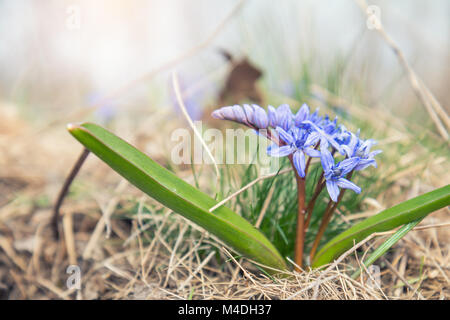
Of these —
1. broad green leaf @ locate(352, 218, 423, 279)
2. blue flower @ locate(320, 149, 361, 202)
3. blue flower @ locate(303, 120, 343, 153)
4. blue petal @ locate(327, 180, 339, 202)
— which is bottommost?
broad green leaf @ locate(352, 218, 423, 279)

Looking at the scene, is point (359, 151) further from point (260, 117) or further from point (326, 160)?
point (260, 117)

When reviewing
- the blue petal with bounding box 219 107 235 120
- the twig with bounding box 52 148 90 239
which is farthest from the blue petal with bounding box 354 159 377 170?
the twig with bounding box 52 148 90 239

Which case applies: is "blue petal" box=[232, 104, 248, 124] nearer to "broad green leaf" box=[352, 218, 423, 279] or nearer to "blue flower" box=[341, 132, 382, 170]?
"blue flower" box=[341, 132, 382, 170]

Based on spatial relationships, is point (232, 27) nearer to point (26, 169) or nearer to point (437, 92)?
point (26, 169)

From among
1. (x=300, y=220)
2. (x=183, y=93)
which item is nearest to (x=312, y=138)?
(x=300, y=220)

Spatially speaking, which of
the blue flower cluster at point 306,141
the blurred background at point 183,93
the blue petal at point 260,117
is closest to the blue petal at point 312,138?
the blue flower cluster at point 306,141
